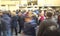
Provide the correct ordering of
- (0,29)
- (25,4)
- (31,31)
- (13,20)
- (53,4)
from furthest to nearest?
(53,4)
(25,4)
(13,20)
(0,29)
(31,31)

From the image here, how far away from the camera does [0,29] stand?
812 centimetres

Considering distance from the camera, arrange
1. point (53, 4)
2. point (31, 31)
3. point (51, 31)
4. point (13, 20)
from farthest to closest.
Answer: point (53, 4) → point (13, 20) → point (31, 31) → point (51, 31)

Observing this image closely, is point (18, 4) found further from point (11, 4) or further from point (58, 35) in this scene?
point (58, 35)

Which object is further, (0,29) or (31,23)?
(0,29)

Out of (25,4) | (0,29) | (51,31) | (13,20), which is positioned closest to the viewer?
(51,31)

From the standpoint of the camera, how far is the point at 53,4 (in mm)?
33312

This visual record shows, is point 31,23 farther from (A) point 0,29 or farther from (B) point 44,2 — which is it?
(B) point 44,2

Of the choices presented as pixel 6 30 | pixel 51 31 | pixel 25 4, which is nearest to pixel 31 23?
pixel 51 31

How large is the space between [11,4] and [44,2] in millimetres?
5407

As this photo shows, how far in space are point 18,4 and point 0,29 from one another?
23472 mm

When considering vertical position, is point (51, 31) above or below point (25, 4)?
above

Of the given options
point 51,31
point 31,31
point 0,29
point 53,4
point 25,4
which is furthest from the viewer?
point 53,4

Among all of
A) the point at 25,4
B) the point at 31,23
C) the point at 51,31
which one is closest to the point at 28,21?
the point at 31,23

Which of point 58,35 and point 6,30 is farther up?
point 58,35
